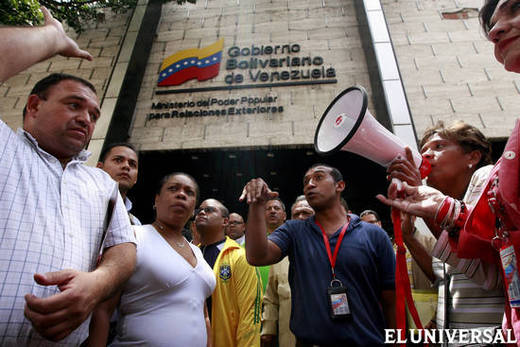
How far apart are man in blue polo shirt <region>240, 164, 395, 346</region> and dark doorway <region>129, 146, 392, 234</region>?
13.7 feet

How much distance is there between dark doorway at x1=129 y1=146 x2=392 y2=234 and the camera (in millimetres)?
6562

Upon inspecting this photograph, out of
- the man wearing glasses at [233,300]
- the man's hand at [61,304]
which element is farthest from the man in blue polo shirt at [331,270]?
the man's hand at [61,304]

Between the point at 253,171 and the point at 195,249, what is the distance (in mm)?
5267

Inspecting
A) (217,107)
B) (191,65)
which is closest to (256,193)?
(217,107)

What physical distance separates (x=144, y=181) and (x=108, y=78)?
8.82ft

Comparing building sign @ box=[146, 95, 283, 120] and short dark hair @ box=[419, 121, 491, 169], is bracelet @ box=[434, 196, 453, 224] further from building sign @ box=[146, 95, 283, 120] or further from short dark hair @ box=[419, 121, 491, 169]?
building sign @ box=[146, 95, 283, 120]

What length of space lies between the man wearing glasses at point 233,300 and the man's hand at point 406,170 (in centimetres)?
168

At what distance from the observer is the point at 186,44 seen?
24.8 feet

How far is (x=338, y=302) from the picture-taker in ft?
5.52

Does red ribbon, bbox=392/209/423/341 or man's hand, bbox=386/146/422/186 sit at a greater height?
man's hand, bbox=386/146/422/186

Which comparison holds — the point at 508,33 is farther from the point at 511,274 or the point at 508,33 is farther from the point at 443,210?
the point at 511,274

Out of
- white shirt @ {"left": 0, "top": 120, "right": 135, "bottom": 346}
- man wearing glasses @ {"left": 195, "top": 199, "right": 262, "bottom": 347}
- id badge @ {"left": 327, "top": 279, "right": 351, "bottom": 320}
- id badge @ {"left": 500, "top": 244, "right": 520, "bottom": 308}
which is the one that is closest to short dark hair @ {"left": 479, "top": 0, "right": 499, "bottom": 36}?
id badge @ {"left": 500, "top": 244, "right": 520, "bottom": 308}

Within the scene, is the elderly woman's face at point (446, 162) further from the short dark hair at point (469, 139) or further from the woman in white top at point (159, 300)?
the woman in white top at point (159, 300)

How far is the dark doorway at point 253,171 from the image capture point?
6.56m
